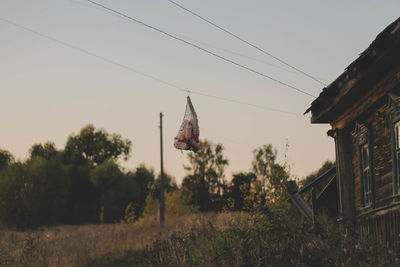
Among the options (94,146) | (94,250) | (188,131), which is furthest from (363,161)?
(94,146)

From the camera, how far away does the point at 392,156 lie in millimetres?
9086

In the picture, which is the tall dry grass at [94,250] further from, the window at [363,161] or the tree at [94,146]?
the tree at [94,146]

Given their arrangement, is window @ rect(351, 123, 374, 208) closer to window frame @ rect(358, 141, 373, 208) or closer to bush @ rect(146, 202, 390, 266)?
window frame @ rect(358, 141, 373, 208)

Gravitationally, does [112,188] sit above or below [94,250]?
above

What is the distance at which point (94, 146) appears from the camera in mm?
59438

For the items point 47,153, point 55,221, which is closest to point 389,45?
point 55,221

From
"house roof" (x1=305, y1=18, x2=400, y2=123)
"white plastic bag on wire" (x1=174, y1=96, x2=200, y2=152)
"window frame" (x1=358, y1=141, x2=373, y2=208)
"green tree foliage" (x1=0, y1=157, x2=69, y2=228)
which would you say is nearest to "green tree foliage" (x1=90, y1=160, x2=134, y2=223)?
"green tree foliage" (x1=0, y1=157, x2=69, y2=228)

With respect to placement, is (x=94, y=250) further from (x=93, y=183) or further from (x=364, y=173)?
(x=93, y=183)

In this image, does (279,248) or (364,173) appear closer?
(279,248)

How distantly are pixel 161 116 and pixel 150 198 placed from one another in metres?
5.05

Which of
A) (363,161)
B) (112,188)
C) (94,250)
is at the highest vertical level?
(112,188)

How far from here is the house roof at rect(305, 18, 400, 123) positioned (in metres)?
8.06

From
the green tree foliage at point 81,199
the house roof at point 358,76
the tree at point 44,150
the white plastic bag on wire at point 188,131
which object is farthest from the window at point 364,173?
the tree at point 44,150

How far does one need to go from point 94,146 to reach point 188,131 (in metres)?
48.7
